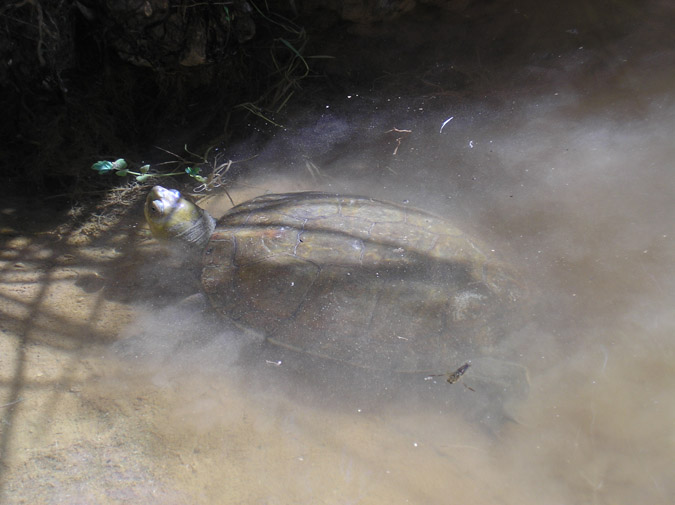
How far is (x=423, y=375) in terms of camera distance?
7.27ft

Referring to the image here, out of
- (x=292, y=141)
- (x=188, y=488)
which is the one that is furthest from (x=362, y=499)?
(x=292, y=141)

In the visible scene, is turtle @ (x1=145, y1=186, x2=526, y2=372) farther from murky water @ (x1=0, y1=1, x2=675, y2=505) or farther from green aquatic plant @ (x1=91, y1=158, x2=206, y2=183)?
green aquatic plant @ (x1=91, y1=158, x2=206, y2=183)

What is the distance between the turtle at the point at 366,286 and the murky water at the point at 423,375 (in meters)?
0.14

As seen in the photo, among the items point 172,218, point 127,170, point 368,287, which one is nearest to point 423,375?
point 368,287

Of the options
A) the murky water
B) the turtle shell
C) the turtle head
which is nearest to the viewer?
the murky water

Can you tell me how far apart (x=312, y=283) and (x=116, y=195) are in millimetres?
2190

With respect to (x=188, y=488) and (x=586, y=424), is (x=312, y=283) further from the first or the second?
(x=586, y=424)

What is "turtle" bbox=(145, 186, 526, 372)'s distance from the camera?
2182mm

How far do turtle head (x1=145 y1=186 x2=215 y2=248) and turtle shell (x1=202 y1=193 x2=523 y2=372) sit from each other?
1.76ft

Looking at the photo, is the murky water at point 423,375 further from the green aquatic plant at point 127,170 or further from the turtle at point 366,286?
the green aquatic plant at point 127,170

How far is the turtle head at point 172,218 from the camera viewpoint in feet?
9.77

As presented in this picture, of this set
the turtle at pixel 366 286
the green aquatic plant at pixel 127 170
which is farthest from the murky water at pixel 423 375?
the green aquatic plant at pixel 127 170

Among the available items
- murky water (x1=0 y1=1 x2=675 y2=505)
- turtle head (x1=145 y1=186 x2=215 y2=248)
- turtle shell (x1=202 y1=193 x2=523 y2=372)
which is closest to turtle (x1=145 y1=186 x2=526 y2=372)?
turtle shell (x1=202 y1=193 x2=523 y2=372)

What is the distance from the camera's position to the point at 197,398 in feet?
7.05
